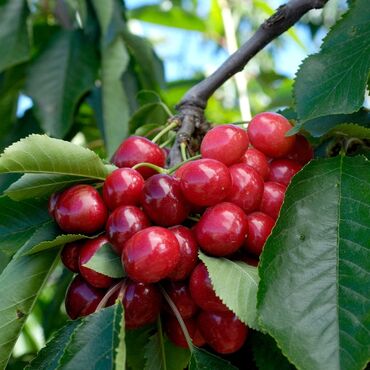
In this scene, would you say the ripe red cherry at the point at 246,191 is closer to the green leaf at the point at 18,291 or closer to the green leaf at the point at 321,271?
the green leaf at the point at 321,271

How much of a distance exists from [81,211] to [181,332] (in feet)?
0.64

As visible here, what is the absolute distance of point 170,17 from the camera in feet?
7.57

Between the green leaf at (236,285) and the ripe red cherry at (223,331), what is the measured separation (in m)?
0.05

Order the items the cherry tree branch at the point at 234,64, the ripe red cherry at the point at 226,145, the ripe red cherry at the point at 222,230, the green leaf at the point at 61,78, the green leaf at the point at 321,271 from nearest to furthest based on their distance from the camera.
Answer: the green leaf at the point at 321,271 → the ripe red cherry at the point at 222,230 → the ripe red cherry at the point at 226,145 → the cherry tree branch at the point at 234,64 → the green leaf at the point at 61,78

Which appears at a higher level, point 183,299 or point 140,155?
point 140,155

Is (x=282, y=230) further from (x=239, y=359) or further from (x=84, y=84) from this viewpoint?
(x=84, y=84)

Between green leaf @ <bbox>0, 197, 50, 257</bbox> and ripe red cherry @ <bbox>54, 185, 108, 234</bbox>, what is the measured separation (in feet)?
0.27

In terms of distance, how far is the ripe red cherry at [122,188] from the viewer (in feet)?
2.49

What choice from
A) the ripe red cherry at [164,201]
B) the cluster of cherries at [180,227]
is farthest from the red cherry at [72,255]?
the ripe red cherry at [164,201]

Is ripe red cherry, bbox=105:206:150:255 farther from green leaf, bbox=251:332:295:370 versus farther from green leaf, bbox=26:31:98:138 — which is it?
green leaf, bbox=26:31:98:138

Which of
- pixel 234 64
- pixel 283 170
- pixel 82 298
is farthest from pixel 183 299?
pixel 234 64

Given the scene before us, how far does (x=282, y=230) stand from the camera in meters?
0.69

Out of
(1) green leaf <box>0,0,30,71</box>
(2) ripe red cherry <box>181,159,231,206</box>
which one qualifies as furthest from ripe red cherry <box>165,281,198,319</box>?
(1) green leaf <box>0,0,30,71</box>

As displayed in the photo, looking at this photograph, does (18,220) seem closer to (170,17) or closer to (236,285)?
(236,285)
